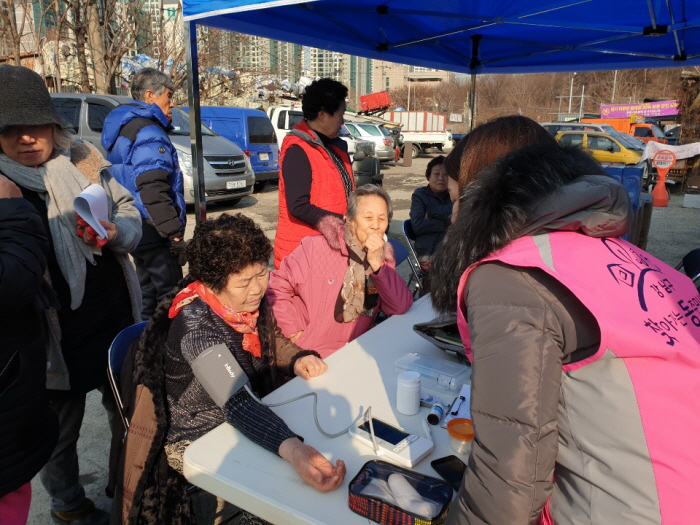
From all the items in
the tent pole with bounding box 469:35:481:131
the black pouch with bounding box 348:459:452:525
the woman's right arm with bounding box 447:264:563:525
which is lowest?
the black pouch with bounding box 348:459:452:525

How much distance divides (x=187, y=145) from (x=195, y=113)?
6.50 m

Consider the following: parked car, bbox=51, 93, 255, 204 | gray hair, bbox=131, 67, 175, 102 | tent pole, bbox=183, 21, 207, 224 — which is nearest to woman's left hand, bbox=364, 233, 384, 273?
tent pole, bbox=183, 21, 207, 224

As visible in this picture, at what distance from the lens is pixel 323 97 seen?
321 cm

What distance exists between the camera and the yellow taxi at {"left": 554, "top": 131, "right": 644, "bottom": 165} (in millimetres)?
15547

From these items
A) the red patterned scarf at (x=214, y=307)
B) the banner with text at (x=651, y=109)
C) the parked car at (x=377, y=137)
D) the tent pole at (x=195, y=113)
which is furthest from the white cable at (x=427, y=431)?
the banner with text at (x=651, y=109)

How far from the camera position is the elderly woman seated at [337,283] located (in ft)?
8.87

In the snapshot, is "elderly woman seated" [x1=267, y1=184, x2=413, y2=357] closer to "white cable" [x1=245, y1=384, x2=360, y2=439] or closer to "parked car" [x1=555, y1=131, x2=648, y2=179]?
"white cable" [x1=245, y1=384, x2=360, y2=439]

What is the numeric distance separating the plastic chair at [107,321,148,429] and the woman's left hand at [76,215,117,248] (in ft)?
1.23

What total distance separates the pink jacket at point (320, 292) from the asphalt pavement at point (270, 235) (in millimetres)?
1222

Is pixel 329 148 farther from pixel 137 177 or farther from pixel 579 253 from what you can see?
pixel 579 253

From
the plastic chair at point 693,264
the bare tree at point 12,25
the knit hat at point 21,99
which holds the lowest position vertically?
the plastic chair at point 693,264

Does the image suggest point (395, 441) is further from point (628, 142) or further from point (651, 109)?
point (651, 109)

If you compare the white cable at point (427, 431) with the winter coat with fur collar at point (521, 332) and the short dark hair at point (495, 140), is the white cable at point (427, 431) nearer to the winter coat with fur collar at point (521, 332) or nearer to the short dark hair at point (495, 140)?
the winter coat with fur collar at point (521, 332)

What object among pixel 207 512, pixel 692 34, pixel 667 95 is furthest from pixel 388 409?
pixel 667 95
